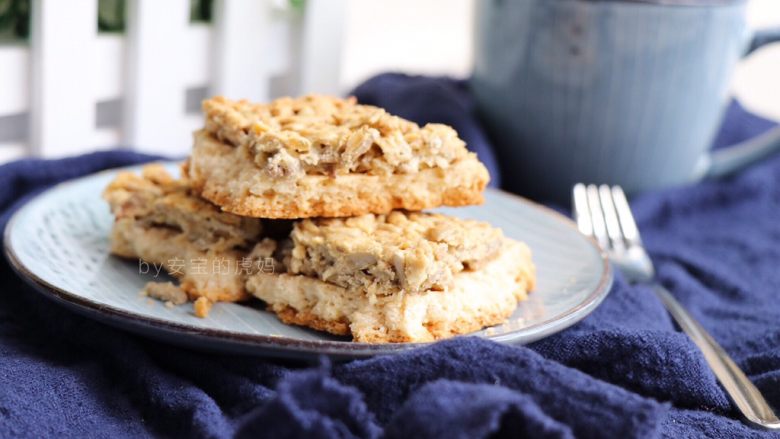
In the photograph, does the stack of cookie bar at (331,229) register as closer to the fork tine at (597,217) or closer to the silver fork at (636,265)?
the silver fork at (636,265)

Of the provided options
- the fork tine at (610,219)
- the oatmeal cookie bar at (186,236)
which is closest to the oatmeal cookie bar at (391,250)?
the oatmeal cookie bar at (186,236)

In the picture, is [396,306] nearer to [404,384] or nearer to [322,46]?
[404,384]

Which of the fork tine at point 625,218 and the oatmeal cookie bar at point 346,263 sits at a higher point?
the oatmeal cookie bar at point 346,263

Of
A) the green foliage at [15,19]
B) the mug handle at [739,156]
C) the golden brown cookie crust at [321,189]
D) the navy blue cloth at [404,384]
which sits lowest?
the navy blue cloth at [404,384]

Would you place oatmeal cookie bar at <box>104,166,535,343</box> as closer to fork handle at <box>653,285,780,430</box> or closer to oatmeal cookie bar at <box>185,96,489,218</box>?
oatmeal cookie bar at <box>185,96,489,218</box>

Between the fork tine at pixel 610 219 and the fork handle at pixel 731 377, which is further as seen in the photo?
the fork tine at pixel 610 219

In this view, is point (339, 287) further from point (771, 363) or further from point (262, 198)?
point (771, 363)

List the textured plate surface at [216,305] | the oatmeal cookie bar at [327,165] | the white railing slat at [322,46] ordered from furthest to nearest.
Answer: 1. the white railing slat at [322,46]
2. the oatmeal cookie bar at [327,165]
3. the textured plate surface at [216,305]

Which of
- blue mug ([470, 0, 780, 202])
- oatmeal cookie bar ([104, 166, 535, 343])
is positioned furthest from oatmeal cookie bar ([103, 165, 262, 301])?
blue mug ([470, 0, 780, 202])
